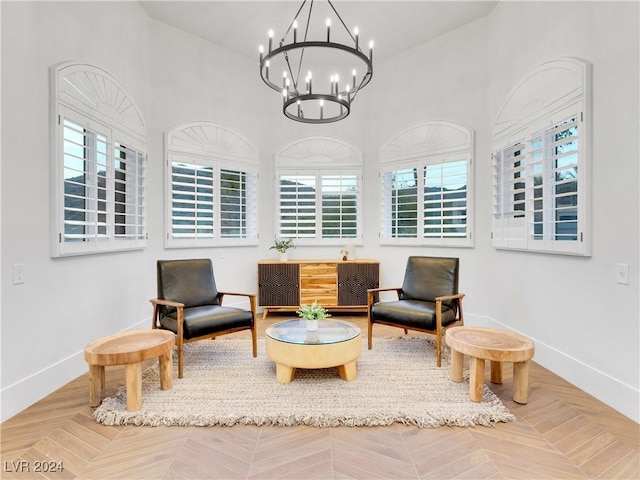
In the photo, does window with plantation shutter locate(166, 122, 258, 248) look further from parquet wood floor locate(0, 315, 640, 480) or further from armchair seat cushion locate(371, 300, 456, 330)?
parquet wood floor locate(0, 315, 640, 480)

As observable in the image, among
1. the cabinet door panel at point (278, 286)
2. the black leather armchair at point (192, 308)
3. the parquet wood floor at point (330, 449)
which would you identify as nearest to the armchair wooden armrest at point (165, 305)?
the black leather armchair at point (192, 308)

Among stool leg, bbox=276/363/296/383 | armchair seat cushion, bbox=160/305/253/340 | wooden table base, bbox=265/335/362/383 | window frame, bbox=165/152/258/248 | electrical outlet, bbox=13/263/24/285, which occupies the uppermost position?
window frame, bbox=165/152/258/248

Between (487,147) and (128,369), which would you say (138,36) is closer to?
(128,369)

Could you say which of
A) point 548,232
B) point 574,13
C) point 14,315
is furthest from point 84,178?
point 574,13

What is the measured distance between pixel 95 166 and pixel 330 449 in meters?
3.21

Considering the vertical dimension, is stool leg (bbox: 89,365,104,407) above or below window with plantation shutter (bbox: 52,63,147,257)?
below

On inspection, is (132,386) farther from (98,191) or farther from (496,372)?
(496,372)

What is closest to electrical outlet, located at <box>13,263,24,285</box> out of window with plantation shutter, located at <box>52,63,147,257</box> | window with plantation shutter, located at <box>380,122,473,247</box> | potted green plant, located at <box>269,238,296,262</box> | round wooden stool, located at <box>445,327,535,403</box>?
window with plantation shutter, located at <box>52,63,147,257</box>

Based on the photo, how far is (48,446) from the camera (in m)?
2.06

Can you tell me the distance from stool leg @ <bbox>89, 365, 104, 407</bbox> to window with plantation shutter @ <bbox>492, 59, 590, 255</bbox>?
388 cm

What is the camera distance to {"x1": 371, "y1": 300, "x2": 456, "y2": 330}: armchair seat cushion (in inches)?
130

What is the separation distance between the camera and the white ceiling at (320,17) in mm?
4125

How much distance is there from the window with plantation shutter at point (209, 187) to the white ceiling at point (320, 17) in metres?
1.26

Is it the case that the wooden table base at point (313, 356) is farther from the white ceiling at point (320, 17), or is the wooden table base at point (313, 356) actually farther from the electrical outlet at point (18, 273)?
the white ceiling at point (320, 17)
